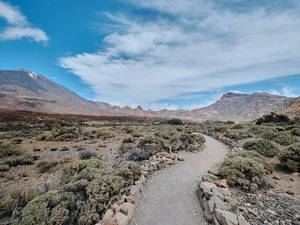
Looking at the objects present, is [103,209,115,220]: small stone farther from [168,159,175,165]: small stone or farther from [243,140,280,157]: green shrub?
[243,140,280,157]: green shrub

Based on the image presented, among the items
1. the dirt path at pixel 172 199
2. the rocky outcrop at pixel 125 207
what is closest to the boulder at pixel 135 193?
the rocky outcrop at pixel 125 207

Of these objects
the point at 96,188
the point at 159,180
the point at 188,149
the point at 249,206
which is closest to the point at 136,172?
the point at 159,180

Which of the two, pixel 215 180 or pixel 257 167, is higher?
pixel 257 167

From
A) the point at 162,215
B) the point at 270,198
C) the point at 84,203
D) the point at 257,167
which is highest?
the point at 257,167

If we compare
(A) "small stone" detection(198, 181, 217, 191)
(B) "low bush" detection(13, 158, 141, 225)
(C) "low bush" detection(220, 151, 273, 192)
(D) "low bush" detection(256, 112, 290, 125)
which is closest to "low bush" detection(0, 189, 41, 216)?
(B) "low bush" detection(13, 158, 141, 225)

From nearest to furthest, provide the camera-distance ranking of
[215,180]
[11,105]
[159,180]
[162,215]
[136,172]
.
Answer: [162,215], [215,180], [136,172], [159,180], [11,105]

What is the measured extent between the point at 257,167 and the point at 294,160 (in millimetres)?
2958

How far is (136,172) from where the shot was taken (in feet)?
23.6

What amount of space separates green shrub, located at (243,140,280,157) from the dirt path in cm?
373

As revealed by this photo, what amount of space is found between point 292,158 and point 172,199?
658 cm

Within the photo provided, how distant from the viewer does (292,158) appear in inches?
318

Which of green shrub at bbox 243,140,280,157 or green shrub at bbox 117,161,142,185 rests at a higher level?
green shrub at bbox 243,140,280,157

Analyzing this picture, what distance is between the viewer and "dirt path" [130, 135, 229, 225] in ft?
16.4

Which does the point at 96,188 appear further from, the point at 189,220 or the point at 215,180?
the point at 215,180
